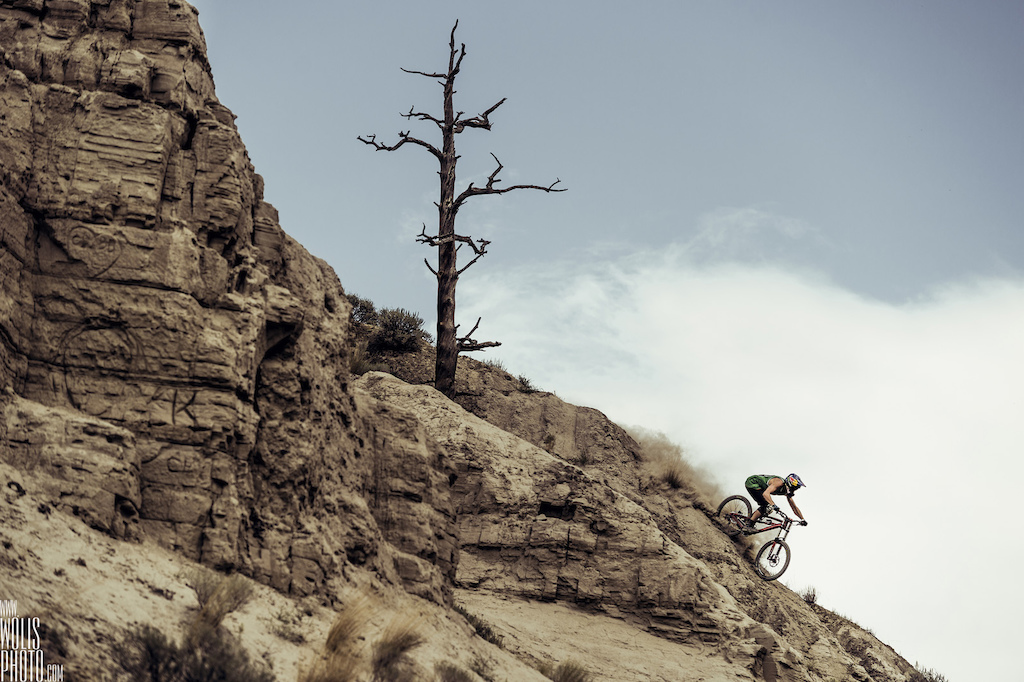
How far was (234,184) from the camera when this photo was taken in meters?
10.6

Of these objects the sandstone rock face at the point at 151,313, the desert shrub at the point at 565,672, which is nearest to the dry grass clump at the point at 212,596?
the sandstone rock face at the point at 151,313

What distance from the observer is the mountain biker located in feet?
70.0

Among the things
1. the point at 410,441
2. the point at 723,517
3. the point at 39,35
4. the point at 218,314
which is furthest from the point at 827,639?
the point at 39,35

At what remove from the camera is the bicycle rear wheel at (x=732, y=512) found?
2167 cm

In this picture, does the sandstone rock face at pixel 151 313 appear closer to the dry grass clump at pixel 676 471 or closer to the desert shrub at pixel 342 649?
the desert shrub at pixel 342 649

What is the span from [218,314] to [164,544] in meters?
2.32

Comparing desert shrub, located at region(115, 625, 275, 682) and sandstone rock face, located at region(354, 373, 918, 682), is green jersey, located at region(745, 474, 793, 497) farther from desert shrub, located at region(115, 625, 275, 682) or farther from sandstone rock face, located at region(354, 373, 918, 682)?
desert shrub, located at region(115, 625, 275, 682)

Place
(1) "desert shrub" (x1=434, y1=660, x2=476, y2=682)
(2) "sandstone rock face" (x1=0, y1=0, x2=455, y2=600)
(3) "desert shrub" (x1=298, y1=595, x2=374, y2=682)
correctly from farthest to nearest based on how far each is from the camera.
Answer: (1) "desert shrub" (x1=434, y1=660, x2=476, y2=682) → (2) "sandstone rock face" (x1=0, y1=0, x2=455, y2=600) → (3) "desert shrub" (x1=298, y1=595, x2=374, y2=682)

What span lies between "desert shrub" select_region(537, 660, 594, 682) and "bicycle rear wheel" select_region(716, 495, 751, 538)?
29.9ft

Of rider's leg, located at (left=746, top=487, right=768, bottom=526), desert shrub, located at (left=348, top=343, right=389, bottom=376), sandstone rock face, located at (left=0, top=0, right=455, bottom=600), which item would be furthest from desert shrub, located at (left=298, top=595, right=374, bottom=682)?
rider's leg, located at (left=746, top=487, right=768, bottom=526)

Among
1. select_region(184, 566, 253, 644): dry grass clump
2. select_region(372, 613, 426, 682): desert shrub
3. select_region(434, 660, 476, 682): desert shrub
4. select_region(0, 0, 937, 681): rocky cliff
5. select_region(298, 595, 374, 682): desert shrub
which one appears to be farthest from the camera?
select_region(434, 660, 476, 682): desert shrub

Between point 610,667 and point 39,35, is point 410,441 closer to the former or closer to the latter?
point 610,667

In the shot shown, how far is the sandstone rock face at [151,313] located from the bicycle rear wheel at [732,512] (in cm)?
1203

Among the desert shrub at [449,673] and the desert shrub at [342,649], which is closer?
the desert shrub at [342,649]
